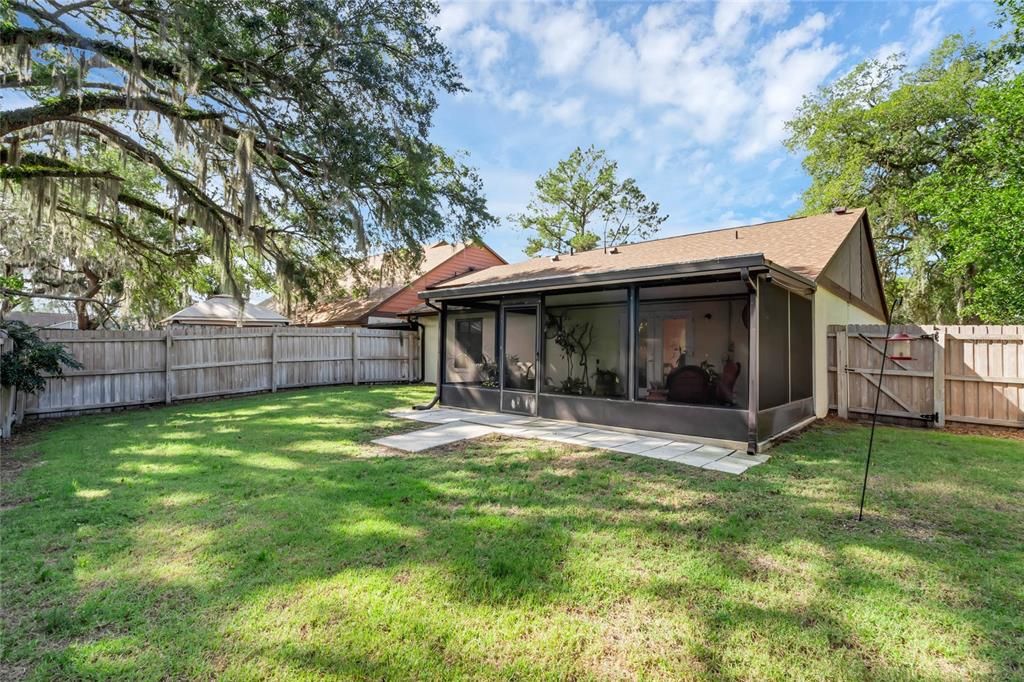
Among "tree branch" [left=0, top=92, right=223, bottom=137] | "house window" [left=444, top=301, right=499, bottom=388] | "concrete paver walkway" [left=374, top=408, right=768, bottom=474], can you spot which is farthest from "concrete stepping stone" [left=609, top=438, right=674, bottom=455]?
"tree branch" [left=0, top=92, right=223, bottom=137]

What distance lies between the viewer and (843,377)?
8.12 metres

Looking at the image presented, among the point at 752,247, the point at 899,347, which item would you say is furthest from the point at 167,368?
the point at 899,347

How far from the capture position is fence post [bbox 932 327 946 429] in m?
7.26

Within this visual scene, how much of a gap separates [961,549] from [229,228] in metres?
11.9

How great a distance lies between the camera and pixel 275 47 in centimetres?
753

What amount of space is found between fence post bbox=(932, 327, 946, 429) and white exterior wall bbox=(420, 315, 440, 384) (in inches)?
467

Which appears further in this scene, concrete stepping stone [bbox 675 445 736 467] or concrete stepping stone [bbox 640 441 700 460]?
concrete stepping stone [bbox 640 441 700 460]

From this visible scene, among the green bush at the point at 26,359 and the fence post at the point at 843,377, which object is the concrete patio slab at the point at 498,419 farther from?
the green bush at the point at 26,359

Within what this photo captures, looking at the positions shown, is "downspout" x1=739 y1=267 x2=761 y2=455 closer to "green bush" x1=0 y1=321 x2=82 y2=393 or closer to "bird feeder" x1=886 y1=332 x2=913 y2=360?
"bird feeder" x1=886 y1=332 x2=913 y2=360

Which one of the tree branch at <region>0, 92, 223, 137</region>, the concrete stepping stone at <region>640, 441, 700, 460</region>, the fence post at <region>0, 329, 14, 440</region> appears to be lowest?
the concrete stepping stone at <region>640, 441, 700, 460</region>

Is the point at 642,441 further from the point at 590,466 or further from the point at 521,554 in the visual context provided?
the point at 521,554

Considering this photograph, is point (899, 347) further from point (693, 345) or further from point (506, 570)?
point (506, 570)

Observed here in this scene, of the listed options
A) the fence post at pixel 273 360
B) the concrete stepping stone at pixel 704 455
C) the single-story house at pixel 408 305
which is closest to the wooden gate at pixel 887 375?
the concrete stepping stone at pixel 704 455

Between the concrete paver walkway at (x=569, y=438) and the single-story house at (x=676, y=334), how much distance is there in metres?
0.22
